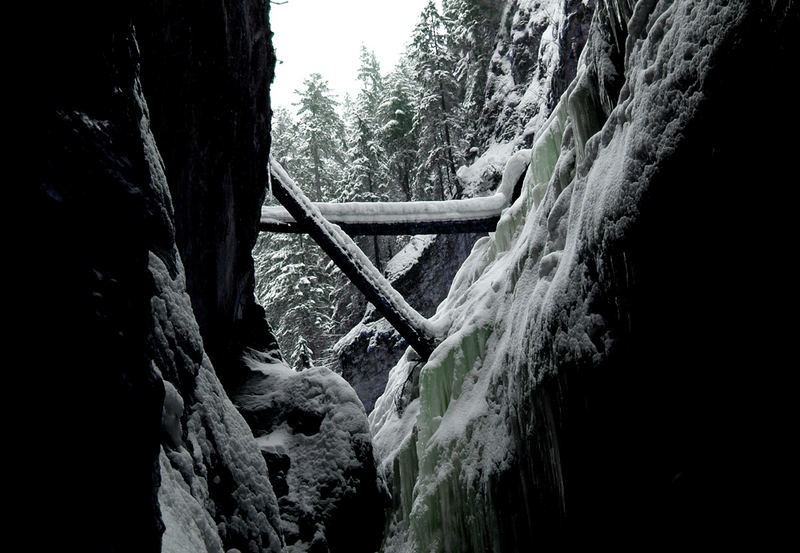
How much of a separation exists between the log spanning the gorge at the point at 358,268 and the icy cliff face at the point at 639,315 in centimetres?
292

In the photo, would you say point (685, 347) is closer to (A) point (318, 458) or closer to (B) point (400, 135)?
(A) point (318, 458)

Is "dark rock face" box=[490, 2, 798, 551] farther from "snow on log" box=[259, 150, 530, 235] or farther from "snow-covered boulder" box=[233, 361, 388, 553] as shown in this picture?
"snow on log" box=[259, 150, 530, 235]

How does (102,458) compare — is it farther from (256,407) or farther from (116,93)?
(256,407)

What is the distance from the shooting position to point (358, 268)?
991 cm

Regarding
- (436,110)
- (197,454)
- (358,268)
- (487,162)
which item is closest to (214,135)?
(358,268)

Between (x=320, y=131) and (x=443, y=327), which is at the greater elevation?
(x=320, y=131)

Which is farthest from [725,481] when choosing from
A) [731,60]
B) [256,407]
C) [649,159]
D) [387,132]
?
[387,132]

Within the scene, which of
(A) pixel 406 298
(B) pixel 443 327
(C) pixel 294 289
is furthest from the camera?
(C) pixel 294 289

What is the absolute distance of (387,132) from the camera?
34.5 meters

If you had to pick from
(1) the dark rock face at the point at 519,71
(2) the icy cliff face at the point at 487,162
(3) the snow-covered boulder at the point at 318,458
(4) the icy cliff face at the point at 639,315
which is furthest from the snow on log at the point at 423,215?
(2) the icy cliff face at the point at 487,162

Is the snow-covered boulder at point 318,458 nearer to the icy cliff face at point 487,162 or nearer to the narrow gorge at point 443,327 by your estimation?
the narrow gorge at point 443,327

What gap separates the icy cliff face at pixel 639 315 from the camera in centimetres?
364

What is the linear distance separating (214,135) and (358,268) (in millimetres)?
3669

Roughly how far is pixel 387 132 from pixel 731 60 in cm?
3189
